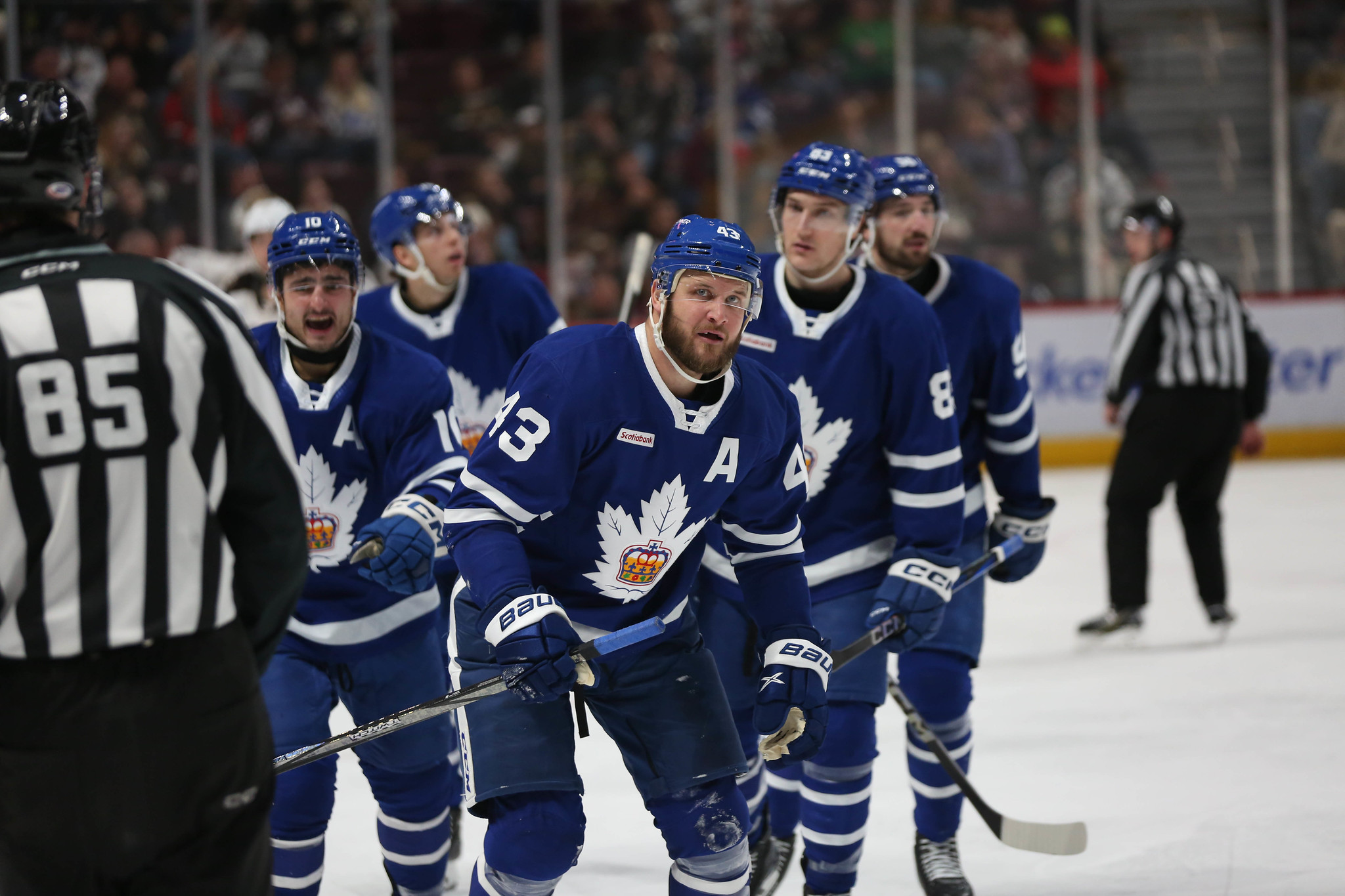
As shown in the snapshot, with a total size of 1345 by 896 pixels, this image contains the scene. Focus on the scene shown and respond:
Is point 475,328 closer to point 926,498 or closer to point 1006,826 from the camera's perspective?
point 926,498

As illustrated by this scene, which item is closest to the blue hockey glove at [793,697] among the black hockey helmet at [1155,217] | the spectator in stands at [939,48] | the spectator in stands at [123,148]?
the black hockey helmet at [1155,217]

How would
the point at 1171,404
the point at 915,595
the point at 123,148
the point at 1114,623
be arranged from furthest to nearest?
the point at 123,148 → the point at 1171,404 → the point at 1114,623 → the point at 915,595

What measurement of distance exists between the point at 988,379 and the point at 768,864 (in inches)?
40.7

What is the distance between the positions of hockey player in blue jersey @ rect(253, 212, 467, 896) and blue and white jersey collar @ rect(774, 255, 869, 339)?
2.08 feet

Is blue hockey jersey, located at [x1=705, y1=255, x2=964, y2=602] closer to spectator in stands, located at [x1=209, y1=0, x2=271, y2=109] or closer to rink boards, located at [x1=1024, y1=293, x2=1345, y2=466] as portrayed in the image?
rink boards, located at [x1=1024, y1=293, x2=1345, y2=466]

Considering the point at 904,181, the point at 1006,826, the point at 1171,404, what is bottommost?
the point at 1006,826

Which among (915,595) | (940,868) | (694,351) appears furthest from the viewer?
(940,868)

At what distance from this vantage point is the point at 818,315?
2762 millimetres

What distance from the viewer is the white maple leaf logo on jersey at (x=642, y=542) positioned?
2129 millimetres

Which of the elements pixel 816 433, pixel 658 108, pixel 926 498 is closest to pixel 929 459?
pixel 926 498

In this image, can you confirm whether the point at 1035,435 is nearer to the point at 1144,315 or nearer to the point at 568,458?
the point at 568,458

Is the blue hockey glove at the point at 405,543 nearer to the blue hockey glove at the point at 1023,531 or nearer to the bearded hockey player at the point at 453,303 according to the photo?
the bearded hockey player at the point at 453,303

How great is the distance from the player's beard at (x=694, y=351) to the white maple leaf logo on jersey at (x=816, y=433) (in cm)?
69

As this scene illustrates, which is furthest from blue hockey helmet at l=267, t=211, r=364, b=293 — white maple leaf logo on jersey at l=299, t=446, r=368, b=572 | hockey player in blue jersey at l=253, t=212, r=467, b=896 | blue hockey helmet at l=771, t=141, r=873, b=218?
blue hockey helmet at l=771, t=141, r=873, b=218
